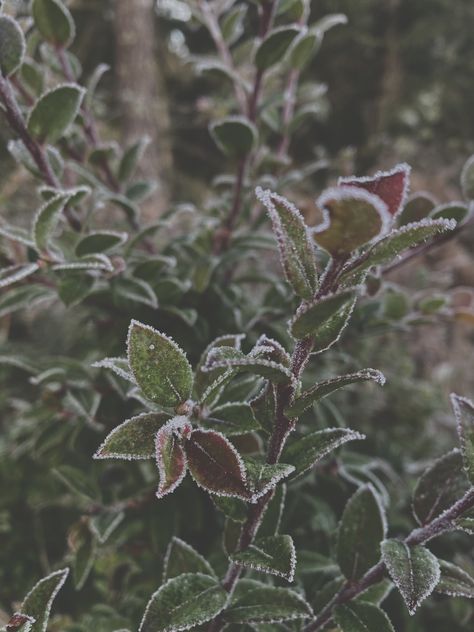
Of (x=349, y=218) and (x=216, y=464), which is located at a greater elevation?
(x=349, y=218)

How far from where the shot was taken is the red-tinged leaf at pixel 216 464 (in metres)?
0.37

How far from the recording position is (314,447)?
0.42 metres

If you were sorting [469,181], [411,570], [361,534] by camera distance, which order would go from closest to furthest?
[411,570] → [361,534] → [469,181]

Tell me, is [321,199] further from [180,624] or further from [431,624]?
[431,624]

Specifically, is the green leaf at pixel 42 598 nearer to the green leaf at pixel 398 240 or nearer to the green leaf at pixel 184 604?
the green leaf at pixel 184 604

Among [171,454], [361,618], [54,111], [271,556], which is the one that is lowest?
[361,618]

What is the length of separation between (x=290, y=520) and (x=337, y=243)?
531 mm

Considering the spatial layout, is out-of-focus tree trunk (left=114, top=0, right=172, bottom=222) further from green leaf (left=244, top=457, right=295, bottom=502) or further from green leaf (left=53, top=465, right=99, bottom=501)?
green leaf (left=244, top=457, right=295, bottom=502)

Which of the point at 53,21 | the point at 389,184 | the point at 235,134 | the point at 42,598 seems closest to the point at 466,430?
the point at 389,184

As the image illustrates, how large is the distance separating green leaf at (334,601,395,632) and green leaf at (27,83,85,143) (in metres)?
0.57

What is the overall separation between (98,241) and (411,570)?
45cm

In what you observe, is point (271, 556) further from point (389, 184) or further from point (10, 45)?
point (10, 45)

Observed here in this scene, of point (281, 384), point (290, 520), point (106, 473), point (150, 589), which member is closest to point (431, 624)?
point (290, 520)

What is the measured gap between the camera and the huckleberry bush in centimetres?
Answer: 37
